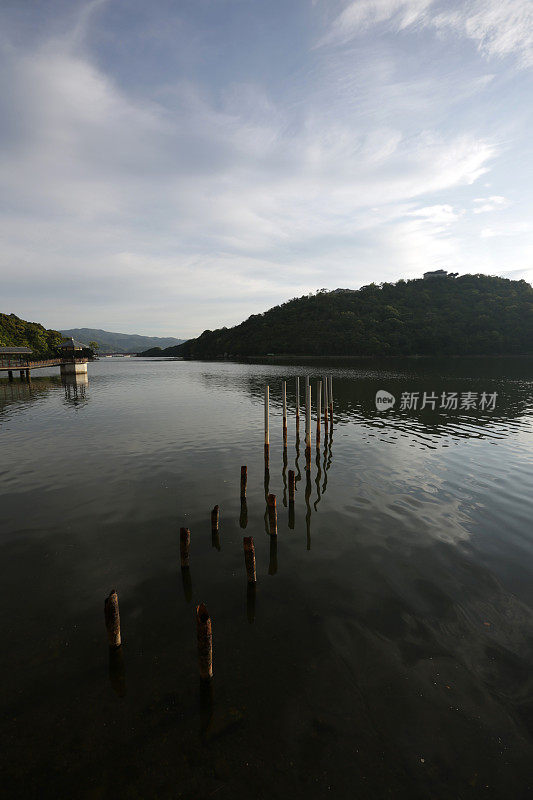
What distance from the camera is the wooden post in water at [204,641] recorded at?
784cm

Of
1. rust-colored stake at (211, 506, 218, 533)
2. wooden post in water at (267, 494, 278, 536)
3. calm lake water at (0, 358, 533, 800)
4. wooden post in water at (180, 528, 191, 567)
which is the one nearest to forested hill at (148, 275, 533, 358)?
calm lake water at (0, 358, 533, 800)

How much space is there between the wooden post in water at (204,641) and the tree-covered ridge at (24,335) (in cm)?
16778

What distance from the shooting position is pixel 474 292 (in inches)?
7087

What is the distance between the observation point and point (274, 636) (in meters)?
10.1

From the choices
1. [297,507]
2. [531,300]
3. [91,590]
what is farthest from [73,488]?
[531,300]

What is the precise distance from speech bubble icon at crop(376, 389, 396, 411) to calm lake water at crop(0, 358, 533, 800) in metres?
23.5

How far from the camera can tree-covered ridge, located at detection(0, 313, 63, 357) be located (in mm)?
147275

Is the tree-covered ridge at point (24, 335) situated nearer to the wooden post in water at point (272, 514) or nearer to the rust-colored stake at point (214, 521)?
the rust-colored stake at point (214, 521)

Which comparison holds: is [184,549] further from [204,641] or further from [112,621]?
[204,641]

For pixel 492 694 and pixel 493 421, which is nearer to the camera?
pixel 492 694

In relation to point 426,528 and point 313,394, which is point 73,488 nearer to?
point 426,528

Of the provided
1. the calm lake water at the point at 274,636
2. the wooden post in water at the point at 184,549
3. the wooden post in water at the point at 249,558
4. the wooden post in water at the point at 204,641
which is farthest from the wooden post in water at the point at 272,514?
the wooden post in water at the point at 204,641

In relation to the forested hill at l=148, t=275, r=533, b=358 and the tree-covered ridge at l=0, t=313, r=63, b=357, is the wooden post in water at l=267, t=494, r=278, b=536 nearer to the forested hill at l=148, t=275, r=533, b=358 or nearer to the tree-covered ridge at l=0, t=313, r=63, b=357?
the forested hill at l=148, t=275, r=533, b=358

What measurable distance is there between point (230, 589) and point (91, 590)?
15.1 ft
